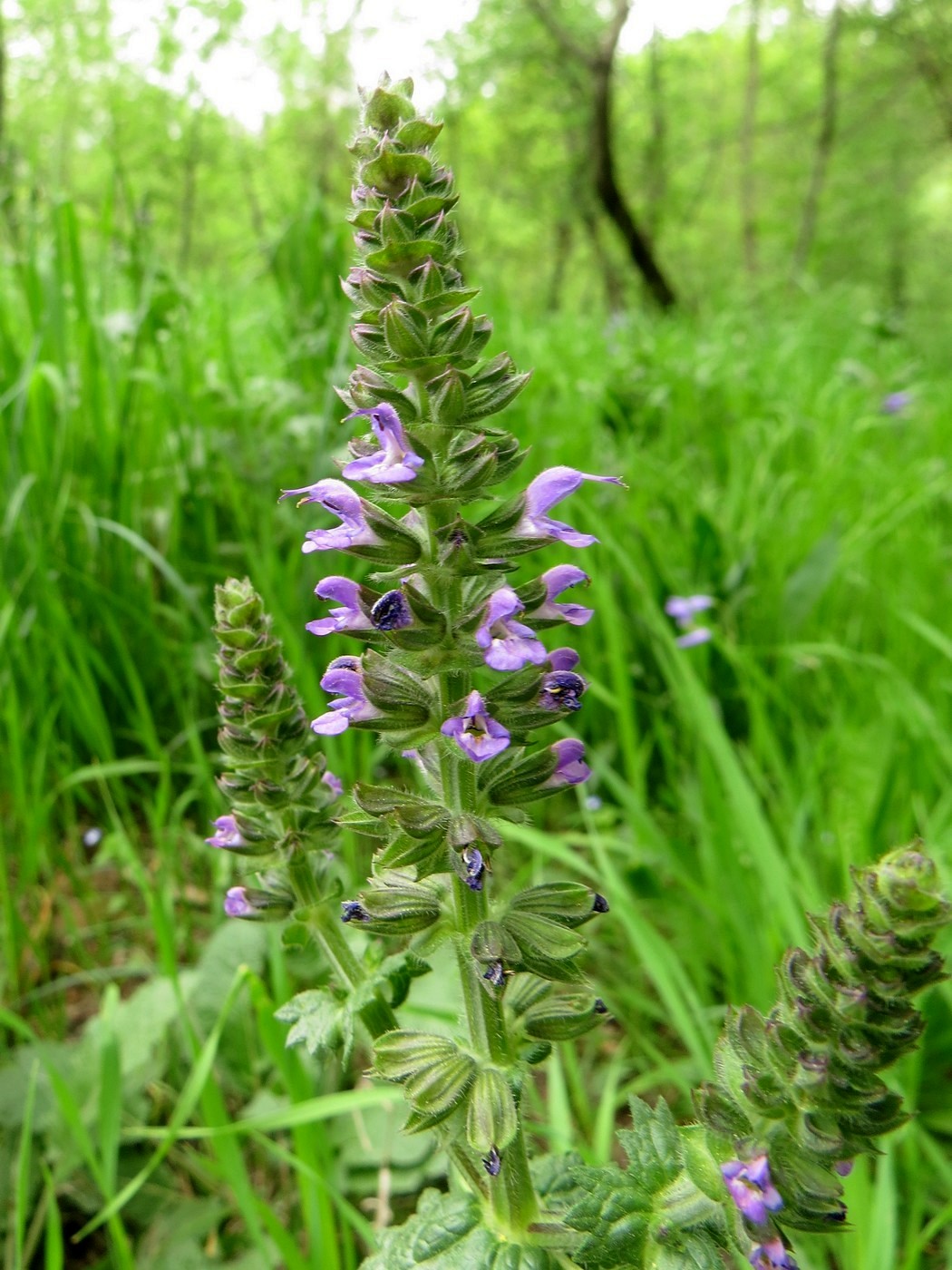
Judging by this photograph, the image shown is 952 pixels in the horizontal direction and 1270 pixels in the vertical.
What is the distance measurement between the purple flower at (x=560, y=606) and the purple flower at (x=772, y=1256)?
0.60m

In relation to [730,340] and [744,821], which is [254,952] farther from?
[730,340]

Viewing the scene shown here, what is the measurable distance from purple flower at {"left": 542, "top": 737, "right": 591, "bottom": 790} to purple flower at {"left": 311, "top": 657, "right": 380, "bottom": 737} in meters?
0.21

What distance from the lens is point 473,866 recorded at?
0.89 metres

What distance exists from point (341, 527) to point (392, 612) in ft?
0.38

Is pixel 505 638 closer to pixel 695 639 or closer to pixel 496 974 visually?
pixel 496 974

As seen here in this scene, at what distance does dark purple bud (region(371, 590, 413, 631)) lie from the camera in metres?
0.90

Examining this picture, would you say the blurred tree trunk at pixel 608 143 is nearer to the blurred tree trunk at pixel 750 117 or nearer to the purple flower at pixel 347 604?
the blurred tree trunk at pixel 750 117

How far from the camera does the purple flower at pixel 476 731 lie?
85 cm

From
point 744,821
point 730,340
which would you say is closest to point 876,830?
point 744,821

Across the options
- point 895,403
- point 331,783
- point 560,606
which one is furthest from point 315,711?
point 895,403

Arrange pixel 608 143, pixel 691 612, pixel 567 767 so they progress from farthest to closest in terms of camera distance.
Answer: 1. pixel 608 143
2. pixel 691 612
3. pixel 567 767

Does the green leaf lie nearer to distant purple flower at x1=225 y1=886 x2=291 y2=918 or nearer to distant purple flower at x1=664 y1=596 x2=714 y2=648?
distant purple flower at x1=225 y1=886 x2=291 y2=918

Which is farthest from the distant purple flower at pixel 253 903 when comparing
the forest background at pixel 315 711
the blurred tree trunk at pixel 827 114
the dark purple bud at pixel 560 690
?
the blurred tree trunk at pixel 827 114

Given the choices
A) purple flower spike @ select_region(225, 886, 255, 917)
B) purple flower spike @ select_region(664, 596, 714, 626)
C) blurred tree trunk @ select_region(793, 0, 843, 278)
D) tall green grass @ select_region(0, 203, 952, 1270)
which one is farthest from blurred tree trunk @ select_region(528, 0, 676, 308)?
purple flower spike @ select_region(225, 886, 255, 917)
